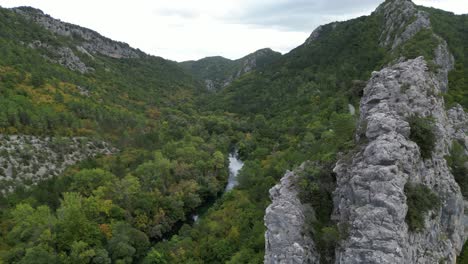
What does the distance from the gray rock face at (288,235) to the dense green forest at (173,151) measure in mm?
1545

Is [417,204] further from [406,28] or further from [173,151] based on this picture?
[406,28]

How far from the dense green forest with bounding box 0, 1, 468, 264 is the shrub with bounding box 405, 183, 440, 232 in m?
6.06

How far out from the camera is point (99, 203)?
57.0 m

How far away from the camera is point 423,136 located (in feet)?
96.7

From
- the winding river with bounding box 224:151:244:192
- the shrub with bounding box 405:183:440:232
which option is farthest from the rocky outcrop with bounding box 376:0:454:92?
the winding river with bounding box 224:151:244:192

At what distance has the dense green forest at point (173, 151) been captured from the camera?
155ft

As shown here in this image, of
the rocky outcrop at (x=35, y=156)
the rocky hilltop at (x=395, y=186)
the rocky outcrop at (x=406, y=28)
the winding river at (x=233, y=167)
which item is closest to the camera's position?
the rocky hilltop at (x=395, y=186)

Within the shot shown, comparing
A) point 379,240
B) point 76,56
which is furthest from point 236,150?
point 76,56

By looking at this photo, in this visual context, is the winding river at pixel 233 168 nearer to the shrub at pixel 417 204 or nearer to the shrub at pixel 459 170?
the shrub at pixel 459 170

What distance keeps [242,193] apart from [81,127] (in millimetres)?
59396

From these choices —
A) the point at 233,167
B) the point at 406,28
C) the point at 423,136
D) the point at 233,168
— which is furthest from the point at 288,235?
the point at 406,28

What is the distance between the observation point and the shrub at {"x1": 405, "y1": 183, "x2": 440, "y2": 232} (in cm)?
2538

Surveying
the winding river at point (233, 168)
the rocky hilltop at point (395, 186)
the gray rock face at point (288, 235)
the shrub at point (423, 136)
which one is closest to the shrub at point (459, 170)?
the rocky hilltop at point (395, 186)

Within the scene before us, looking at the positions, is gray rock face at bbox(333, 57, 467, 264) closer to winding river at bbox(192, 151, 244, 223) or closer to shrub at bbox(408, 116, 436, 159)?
shrub at bbox(408, 116, 436, 159)
